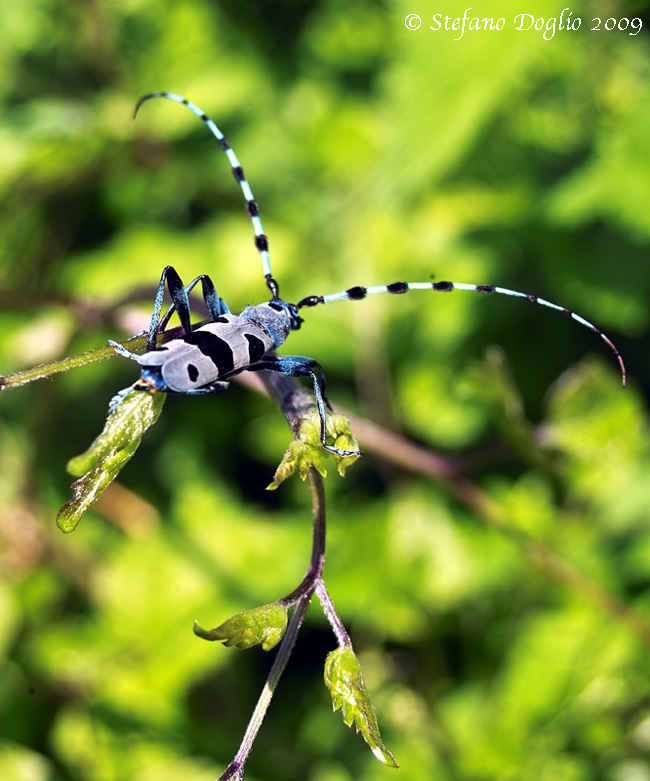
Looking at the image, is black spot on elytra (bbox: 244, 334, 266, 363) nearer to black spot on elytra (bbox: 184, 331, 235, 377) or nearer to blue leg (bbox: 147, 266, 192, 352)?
black spot on elytra (bbox: 184, 331, 235, 377)

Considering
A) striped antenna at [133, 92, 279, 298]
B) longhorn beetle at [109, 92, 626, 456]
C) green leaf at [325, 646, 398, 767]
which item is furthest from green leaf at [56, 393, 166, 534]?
striped antenna at [133, 92, 279, 298]

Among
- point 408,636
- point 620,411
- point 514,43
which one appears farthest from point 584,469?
point 514,43

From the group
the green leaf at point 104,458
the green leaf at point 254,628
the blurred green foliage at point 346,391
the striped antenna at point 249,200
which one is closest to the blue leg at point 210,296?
the striped antenna at point 249,200

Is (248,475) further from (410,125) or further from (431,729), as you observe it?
(410,125)

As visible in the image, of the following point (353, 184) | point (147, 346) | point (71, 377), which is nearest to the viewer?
point (147, 346)

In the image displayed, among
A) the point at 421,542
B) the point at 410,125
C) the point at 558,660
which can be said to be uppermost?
the point at 410,125

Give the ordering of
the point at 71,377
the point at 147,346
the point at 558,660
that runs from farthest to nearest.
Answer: the point at 71,377 → the point at 558,660 → the point at 147,346

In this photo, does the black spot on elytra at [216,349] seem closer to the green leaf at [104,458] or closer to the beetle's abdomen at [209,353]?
the beetle's abdomen at [209,353]
